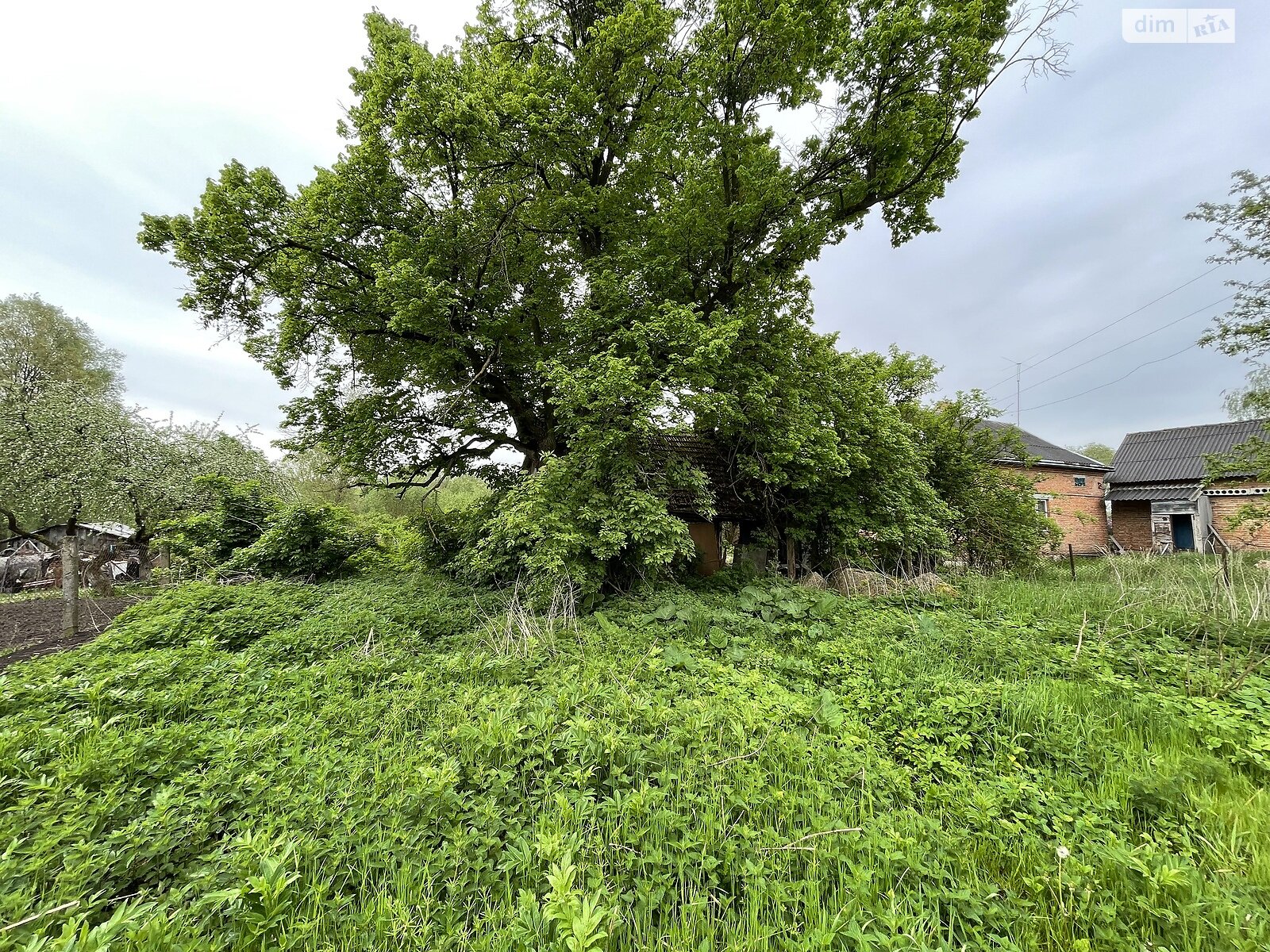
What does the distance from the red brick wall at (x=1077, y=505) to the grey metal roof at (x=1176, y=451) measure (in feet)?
4.80

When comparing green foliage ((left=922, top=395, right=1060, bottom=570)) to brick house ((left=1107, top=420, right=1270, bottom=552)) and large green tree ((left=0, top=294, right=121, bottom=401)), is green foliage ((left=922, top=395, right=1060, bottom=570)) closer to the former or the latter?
brick house ((left=1107, top=420, right=1270, bottom=552))

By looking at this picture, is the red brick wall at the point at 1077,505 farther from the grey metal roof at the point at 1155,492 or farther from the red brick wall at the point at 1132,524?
the grey metal roof at the point at 1155,492

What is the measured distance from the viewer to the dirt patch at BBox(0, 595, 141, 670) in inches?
283

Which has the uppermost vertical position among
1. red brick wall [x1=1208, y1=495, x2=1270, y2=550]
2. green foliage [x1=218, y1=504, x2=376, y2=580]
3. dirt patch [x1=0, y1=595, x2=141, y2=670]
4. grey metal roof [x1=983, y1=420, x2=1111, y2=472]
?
grey metal roof [x1=983, y1=420, x2=1111, y2=472]

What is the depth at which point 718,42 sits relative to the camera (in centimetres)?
740

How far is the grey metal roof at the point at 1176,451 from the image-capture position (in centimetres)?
1995

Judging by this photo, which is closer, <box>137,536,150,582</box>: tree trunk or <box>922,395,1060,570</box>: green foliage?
<box>922,395,1060,570</box>: green foliage

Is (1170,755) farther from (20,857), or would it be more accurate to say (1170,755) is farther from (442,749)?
(20,857)

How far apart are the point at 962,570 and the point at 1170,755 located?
28.4 feet

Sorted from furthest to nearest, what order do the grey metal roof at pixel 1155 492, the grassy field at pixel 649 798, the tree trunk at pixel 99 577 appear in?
1. the grey metal roof at pixel 1155 492
2. the tree trunk at pixel 99 577
3. the grassy field at pixel 649 798

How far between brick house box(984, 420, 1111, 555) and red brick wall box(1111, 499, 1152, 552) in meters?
0.48

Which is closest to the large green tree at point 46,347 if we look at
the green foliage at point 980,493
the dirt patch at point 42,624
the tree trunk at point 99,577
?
the tree trunk at point 99,577

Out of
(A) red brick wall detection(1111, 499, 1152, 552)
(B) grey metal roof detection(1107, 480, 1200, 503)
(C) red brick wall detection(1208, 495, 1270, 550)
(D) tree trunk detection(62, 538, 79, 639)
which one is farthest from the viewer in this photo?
(A) red brick wall detection(1111, 499, 1152, 552)

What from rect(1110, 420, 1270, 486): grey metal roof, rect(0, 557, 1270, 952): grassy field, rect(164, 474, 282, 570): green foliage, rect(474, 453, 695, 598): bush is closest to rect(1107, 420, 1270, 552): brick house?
rect(1110, 420, 1270, 486): grey metal roof
